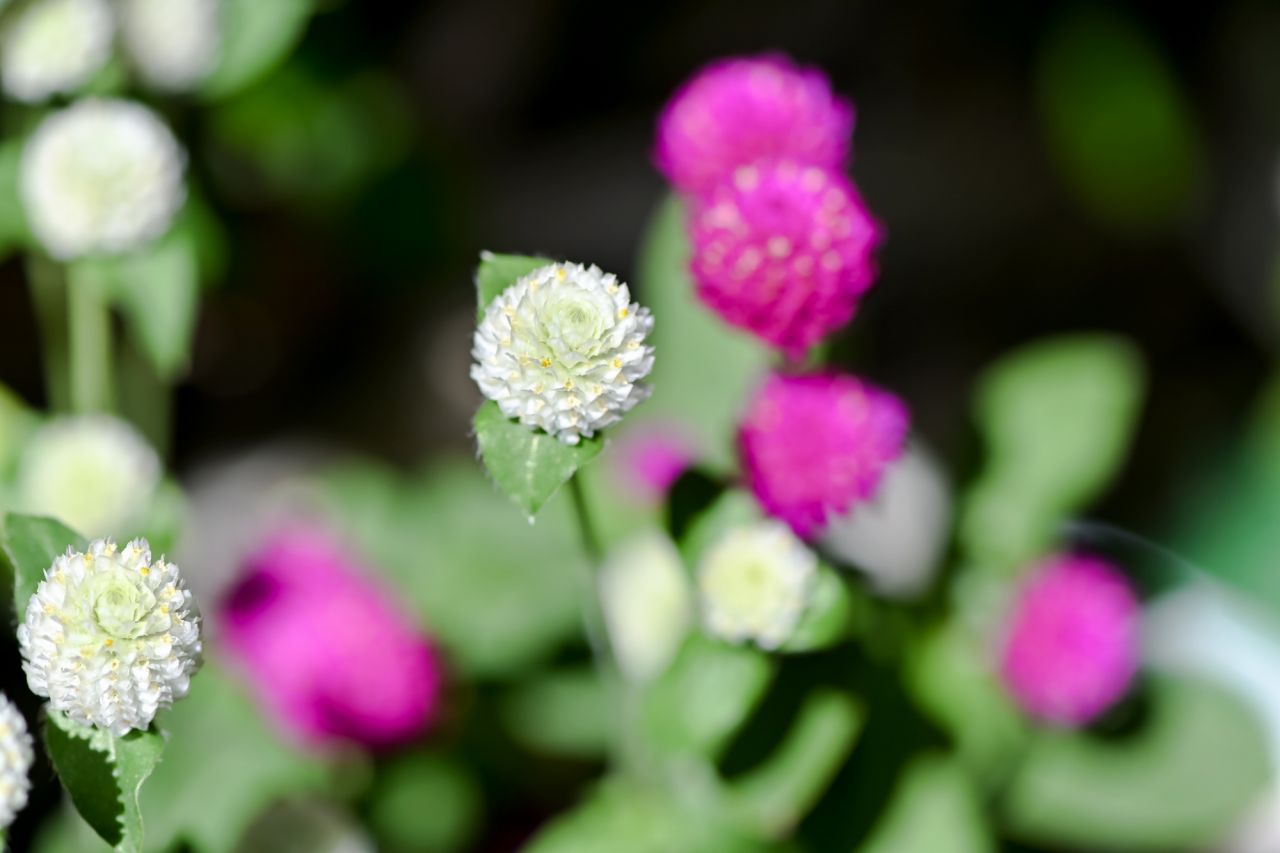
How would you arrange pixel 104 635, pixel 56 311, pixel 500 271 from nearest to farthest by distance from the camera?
pixel 104 635 → pixel 500 271 → pixel 56 311

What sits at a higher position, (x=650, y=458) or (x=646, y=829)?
(x=650, y=458)

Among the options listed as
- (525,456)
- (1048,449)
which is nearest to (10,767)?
(525,456)

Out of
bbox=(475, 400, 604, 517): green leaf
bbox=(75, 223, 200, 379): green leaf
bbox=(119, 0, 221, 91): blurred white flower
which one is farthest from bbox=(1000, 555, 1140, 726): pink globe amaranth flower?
bbox=(119, 0, 221, 91): blurred white flower

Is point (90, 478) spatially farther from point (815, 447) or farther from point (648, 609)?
point (815, 447)

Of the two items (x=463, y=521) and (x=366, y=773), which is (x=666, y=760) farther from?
(x=463, y=521)

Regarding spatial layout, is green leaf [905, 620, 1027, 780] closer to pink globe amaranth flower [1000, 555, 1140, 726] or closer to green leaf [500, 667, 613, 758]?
pink globe amaranth flower [1000, 555, 1140, 726]

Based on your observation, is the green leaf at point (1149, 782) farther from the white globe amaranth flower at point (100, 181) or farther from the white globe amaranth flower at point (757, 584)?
the white globe amaranth flower at point (100, 181)

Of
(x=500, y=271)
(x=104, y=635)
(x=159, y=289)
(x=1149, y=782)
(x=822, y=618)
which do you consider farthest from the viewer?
(x=1149, y=782)
